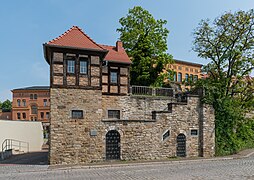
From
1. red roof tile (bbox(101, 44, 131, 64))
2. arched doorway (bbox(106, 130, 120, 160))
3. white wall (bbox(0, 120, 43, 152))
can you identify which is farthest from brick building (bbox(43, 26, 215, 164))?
white wall (bbox(0, 120, 43, 152))

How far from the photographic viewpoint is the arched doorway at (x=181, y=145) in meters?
15.7

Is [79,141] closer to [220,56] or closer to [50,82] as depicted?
[50,82]

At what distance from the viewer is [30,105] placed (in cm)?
5556

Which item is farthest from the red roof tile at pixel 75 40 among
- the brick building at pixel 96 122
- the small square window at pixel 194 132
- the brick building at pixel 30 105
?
the brick building at pixel 30 105

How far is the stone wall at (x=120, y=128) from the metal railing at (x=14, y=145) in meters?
→ 8.21

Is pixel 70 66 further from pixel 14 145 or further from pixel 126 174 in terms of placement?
pixel 14 145

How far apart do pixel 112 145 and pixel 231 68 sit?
1286 centimetres

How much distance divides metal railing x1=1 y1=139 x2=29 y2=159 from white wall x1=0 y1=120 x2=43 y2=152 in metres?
0.25

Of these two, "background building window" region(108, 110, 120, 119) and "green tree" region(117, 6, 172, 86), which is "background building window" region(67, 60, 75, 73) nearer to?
"background building window" region(108, 110, 120, 119)

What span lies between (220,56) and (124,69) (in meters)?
8.99

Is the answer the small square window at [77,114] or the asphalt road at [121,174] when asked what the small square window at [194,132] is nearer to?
the asphalt road at [121,174]

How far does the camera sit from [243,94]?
19891mm

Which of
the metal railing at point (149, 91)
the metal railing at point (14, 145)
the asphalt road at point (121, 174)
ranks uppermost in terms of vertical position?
the metal railing at point (149, 91)

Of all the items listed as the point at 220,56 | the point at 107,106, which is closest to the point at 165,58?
the point at 220,56
